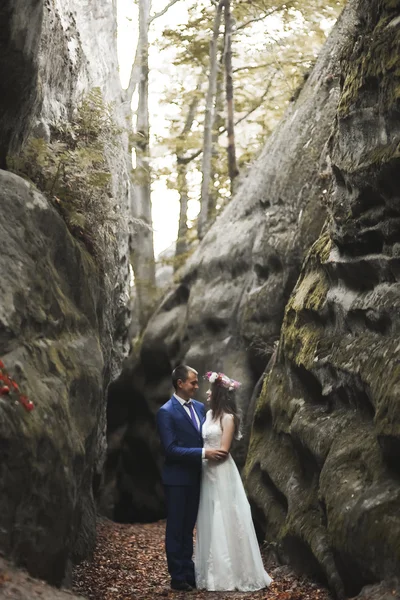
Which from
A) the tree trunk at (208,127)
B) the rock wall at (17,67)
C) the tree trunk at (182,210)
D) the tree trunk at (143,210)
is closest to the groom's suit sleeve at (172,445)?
the rock wall at (17,67)

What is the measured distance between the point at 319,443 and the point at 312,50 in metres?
18.7

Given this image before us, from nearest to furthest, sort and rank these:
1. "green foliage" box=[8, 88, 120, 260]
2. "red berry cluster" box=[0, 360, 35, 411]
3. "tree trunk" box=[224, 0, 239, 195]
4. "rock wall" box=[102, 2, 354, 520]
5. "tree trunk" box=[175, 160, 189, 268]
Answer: "red berry cluster" box=[0, 360, 35, 411] → "green foliage" box=[8, 88, 120, 260] → "rock wall" box=[102, 2, 354, 520] → "tree trunk" box=[224, 0, 239, 195] → "tree trunk" box=[175, 160, 189, 268]

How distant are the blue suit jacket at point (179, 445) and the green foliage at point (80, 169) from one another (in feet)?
8.93

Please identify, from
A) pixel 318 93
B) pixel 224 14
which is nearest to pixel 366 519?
pixel 318 93

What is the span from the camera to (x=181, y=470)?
8.72 m

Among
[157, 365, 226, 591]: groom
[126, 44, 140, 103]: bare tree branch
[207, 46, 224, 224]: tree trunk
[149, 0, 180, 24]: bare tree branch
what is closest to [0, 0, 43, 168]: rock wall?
[157, 365, 226, 591]: groom

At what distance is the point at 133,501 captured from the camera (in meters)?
19.6

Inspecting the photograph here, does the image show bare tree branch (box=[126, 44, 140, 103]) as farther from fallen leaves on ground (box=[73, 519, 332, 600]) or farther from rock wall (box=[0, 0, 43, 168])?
fallen leaves on ground (box=[73, 519, 332, 600])

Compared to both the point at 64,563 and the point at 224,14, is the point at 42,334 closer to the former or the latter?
the point at 64,563

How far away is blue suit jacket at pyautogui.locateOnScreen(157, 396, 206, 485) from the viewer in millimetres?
8609

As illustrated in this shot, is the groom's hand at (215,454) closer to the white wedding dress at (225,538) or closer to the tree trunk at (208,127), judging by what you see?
the white wedding dress at (225,538)

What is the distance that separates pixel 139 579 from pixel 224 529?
1417mm

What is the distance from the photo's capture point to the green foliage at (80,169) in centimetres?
926

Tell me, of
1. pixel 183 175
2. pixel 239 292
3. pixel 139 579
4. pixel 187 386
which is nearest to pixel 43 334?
pixel 187 386
